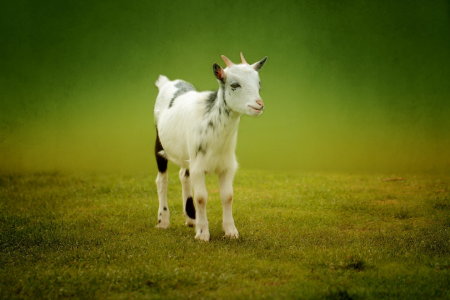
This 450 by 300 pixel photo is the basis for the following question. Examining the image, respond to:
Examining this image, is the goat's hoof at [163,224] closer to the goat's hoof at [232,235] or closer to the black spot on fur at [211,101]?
the goat's hoof at [232,235]

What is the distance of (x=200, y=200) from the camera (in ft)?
26.2

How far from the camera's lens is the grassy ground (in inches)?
244

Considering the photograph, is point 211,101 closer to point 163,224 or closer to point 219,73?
point 219,73

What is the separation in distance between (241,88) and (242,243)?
6.74 ft

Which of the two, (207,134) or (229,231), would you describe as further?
(229,231)

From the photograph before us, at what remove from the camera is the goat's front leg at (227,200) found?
8109 millimetres

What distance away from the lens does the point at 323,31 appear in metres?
13.8

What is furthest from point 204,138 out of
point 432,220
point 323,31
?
point 323,31

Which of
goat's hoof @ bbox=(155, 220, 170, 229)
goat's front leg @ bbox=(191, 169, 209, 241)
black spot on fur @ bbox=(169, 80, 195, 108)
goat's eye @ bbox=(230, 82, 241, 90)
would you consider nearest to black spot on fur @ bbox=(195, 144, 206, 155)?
goat's front leg @ bbox=(191, 169, 209, 241)

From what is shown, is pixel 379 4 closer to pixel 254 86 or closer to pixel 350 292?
pixel 254 86

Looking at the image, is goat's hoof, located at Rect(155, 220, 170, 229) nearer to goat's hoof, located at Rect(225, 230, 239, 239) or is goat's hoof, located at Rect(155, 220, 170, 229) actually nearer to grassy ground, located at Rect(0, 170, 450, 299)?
grassy ground, located at Rect(0, 170, 450, 299)

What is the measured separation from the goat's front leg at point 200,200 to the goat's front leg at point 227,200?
28cm

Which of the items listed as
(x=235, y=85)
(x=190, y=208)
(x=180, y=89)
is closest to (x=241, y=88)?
(x=235, y=85)

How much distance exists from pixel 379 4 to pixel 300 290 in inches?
359
